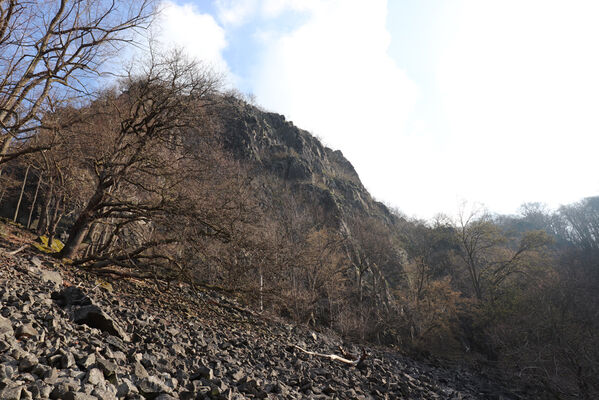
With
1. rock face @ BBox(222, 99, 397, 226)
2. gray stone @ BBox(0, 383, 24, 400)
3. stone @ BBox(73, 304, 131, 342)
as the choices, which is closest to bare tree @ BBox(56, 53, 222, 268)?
stone @ BBox(73, 304, 131, 342)

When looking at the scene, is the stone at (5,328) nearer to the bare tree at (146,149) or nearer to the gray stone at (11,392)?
the gray stone at (11,392)

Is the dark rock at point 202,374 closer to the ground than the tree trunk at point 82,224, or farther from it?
closer to the ground

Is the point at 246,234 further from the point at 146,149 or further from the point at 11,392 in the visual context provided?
the point at 11,392

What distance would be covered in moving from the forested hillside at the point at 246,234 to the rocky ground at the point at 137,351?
1.45m

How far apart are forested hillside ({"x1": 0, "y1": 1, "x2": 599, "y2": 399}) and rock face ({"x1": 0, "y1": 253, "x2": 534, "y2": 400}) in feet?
5.12

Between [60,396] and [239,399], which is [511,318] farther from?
[60,396]

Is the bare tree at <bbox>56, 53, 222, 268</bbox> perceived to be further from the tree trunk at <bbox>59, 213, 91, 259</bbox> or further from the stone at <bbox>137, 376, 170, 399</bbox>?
the stone at <bbox>137, 376, 170, 399</bbox>

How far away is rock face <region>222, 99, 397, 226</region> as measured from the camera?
1826 inches

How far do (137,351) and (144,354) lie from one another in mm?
207

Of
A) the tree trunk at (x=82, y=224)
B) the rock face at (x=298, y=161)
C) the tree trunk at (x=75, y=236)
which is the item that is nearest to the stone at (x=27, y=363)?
the tree trunk at (x=82, y=224)

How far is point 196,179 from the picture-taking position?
32.0 ft

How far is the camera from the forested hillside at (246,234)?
28.6 ft

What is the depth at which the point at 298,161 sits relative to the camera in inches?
2115

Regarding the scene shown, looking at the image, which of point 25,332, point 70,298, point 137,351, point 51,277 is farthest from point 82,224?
point 25,332
